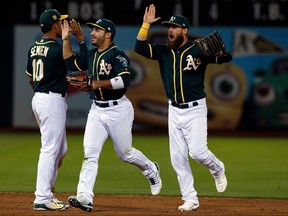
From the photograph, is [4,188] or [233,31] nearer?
[4,188]

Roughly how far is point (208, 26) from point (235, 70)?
46.5 inches

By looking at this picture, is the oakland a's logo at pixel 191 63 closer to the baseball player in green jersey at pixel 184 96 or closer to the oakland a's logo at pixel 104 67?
the baseball player in green jersey at pixel 184 96

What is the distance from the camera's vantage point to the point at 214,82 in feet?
64.3

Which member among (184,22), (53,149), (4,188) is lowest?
(4,188)

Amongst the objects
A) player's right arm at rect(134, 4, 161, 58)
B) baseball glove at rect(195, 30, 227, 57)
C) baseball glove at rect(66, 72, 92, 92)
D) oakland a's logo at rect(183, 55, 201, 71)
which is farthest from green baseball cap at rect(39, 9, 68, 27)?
baseball glove at rect(195, 30, 227, 57)

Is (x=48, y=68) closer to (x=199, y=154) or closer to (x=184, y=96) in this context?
(x=184, y=96)

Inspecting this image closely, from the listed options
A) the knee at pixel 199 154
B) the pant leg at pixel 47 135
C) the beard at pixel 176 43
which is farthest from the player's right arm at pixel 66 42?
the knee at pixel 199 154

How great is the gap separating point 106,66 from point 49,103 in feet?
2.28

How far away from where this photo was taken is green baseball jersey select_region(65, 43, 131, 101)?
885 cm

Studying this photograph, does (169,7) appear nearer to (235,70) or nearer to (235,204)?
(235,70)

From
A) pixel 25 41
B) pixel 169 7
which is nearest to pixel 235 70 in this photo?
pixel 169 7

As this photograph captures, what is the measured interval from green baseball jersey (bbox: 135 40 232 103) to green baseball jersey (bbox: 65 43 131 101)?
32 centimetres

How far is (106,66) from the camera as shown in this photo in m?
8.88

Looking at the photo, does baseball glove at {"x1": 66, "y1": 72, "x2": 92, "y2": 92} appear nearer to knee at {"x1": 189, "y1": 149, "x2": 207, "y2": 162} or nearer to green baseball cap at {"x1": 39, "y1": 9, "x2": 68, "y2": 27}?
green baseball cap at {"x1": 39, "y1": 9, "x2": 68, "y2": 27}
